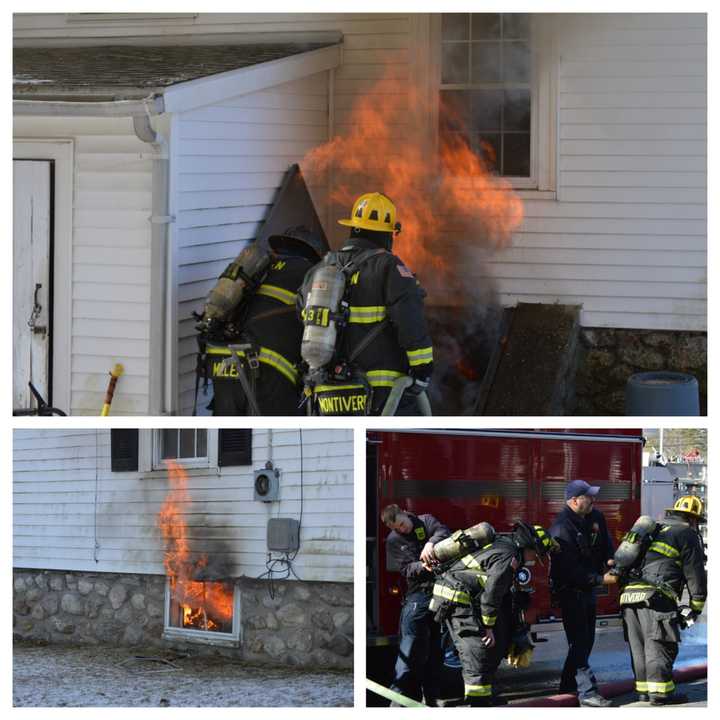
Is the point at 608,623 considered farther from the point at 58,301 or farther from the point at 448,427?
the point at 58,301

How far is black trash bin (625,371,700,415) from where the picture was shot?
377 inches

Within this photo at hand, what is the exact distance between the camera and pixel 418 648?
7.44m

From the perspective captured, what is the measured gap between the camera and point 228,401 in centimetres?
880

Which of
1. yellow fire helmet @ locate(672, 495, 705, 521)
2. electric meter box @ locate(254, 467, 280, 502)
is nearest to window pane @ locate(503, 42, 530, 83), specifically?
yellow fire helmet @ locate(672, 495, 705, 521)

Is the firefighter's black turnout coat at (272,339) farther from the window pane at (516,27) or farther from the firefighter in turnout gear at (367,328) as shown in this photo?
the window pane at (516,27)

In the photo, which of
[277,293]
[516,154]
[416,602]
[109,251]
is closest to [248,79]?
[109,251]

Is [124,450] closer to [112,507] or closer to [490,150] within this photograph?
[112,507]

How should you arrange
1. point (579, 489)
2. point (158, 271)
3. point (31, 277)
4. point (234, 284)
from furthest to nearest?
point (31, 277) < point (158, 271) < point (234, 284) < point (579, 489)

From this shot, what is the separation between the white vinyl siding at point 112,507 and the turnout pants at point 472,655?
92 cm

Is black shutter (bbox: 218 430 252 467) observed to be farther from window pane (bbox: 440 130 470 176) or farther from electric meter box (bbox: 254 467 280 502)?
window pane (bbox: 440 130 470 176)

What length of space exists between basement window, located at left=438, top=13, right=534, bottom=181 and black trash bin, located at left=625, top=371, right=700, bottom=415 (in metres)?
2.16

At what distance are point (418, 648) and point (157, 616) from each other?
1582mm
